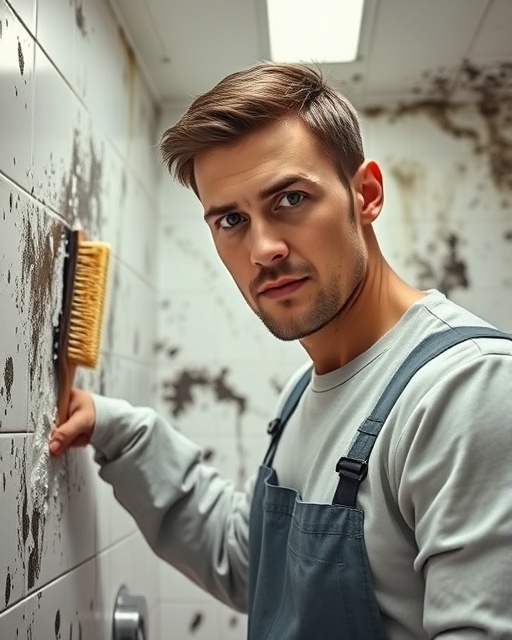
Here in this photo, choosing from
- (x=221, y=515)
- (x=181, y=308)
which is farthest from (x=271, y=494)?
(x=181, y=308)

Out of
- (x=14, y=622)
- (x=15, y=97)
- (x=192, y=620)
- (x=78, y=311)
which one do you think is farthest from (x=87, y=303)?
(x=192, y=620)

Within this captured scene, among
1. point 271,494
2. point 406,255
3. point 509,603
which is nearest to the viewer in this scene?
point 509,603

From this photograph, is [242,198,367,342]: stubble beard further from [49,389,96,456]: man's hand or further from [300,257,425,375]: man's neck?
[49,389,96,456]: man's hand

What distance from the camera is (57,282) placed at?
0.95 m

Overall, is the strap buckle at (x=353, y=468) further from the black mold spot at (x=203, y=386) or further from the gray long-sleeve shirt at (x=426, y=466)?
the black mold spot at (x=203, y=386)

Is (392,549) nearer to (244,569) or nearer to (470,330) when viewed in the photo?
(470,330)

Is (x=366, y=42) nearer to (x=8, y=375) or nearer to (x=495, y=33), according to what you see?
(x=495, y=33)

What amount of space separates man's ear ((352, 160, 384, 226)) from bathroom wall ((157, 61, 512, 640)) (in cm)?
69

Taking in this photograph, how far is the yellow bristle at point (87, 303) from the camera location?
3.16 feet

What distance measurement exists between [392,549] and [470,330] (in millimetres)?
249

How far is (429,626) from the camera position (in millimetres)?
714

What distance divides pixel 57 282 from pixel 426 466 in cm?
51

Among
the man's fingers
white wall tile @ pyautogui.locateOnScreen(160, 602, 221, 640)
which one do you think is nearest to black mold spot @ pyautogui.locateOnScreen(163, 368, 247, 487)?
white wall tile @ pyautogui.locateOnScreen(160, 602, 221, 640)

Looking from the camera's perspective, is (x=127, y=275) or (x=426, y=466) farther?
(x=127, y=275)
